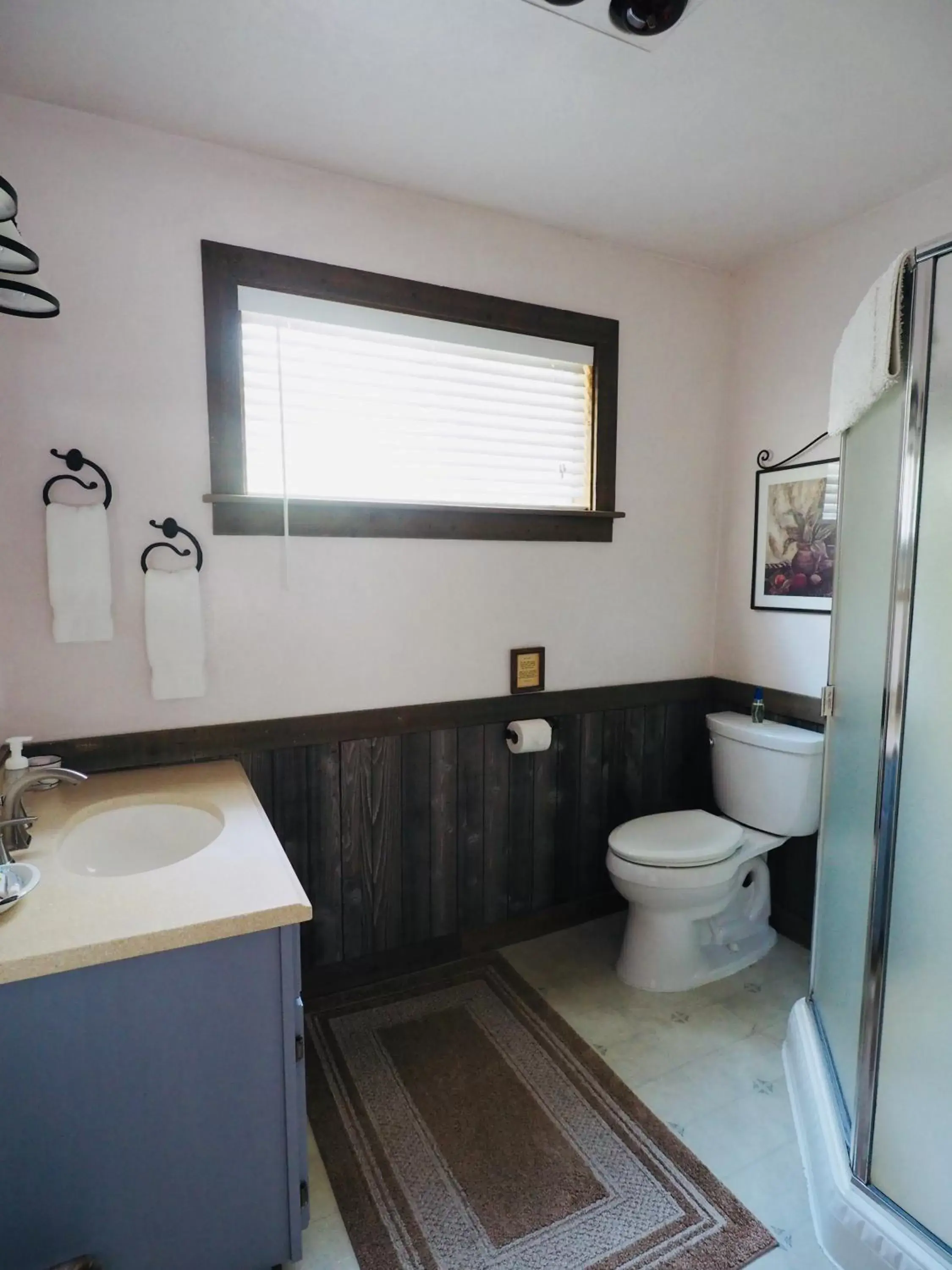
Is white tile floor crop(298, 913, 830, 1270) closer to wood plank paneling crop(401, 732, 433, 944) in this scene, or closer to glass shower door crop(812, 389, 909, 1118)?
glass shower door crop(812, 389, 909, 1118)

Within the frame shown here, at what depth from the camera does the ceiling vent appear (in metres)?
1.27

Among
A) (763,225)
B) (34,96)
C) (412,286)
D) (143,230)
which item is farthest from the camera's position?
(763,225)

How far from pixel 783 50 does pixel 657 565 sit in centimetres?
151

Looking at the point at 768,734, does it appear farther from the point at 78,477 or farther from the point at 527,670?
the point at 78,477

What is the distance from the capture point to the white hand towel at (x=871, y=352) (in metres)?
1.27

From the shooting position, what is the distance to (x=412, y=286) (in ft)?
6.67

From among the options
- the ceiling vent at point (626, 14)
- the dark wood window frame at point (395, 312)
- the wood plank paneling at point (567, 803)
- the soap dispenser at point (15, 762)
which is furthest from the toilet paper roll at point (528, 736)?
the ceiling vent at point (626, 14)

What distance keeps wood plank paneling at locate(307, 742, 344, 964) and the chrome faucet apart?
735mm

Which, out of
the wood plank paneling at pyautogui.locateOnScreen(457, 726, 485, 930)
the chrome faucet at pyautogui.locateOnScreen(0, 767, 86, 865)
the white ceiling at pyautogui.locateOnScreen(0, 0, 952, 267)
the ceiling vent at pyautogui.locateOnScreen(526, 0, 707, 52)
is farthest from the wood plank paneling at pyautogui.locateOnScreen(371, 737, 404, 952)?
the ceiling vent at pyautogui.locateOnScreen(526, 0, 707, 52)

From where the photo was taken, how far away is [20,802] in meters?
1.44

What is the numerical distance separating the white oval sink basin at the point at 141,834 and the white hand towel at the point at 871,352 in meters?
1.65

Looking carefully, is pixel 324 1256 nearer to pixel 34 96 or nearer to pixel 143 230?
pixel 143 230

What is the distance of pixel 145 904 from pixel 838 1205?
4.79 feet

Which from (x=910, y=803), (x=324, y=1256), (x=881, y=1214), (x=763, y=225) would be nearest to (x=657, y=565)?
(x=763, y=225)
